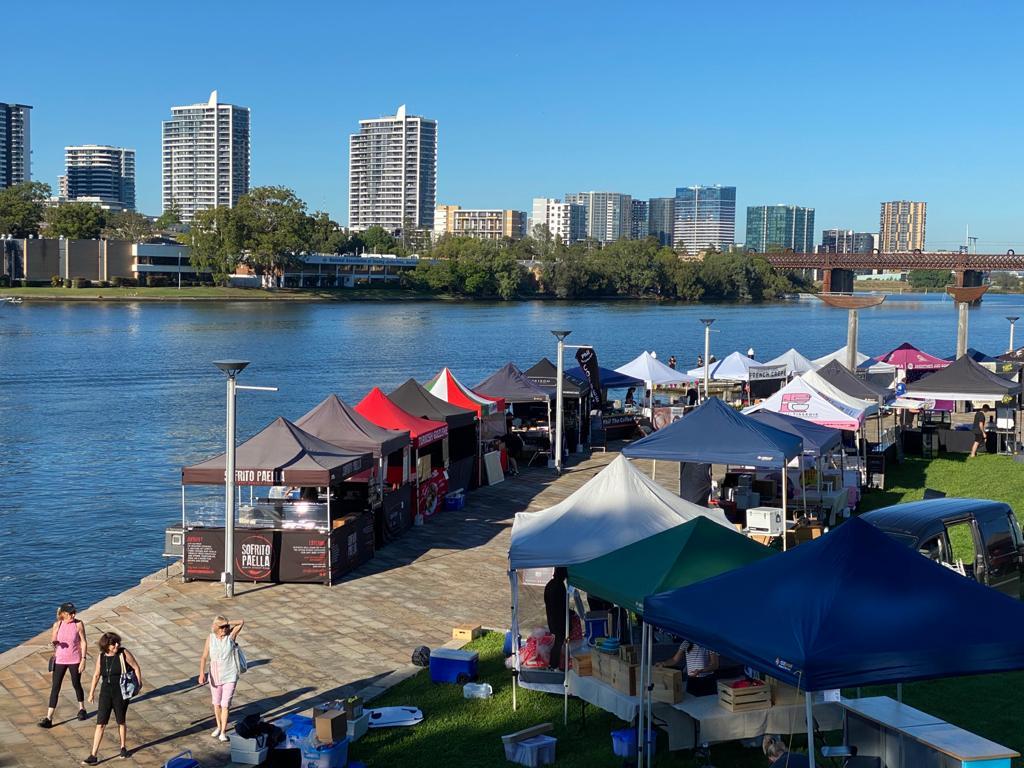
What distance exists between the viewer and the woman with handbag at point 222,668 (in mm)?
11000

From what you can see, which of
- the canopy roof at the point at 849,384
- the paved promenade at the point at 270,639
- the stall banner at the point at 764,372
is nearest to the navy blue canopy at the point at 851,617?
the paved promenade at the point at 270,639

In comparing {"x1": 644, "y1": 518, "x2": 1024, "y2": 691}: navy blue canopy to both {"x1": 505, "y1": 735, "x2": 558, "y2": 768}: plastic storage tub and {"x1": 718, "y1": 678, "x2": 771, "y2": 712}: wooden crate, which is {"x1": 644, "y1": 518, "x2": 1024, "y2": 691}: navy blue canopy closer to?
{"x1": 718, "y1": 678, "x2": 771, "y2": 712}: wooden crate

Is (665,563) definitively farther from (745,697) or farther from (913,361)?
(913,361)

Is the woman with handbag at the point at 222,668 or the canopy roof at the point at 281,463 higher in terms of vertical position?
the canopy roof at the point at 281,463

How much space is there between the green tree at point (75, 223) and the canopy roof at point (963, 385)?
135 meters

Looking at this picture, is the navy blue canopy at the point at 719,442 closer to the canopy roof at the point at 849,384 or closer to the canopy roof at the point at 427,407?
the canopy roof at the point at 427,407

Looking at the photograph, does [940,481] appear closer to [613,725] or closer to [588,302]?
[613,725]

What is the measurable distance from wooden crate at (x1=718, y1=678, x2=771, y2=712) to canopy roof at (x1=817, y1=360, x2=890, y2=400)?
2032 centimetres

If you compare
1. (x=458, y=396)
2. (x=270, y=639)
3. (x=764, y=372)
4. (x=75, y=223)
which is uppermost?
(x=75, y=223)

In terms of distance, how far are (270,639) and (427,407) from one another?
9509 millimetres

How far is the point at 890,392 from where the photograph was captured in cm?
2994

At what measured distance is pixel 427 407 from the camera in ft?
76.9

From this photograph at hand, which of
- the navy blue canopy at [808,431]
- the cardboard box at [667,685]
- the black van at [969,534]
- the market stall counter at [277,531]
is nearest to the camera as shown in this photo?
the cardboard box at [667,685]

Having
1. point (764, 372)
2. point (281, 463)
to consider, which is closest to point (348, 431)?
point (281, 463)
